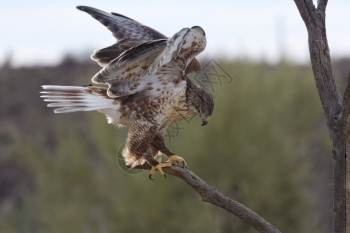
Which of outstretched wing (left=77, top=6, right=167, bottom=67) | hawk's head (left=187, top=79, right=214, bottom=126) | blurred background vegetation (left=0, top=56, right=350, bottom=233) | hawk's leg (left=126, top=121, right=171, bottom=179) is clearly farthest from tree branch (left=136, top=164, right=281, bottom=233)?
blurred background vegetation (left=0, top=56, right=350, bottom=233)

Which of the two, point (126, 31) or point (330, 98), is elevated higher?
point (330, 98)

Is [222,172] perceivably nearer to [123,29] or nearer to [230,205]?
[123,29]

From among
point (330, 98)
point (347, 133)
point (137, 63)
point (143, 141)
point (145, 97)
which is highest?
point (330, 98)

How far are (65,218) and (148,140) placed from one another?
1539 cm

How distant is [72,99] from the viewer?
5035 mm

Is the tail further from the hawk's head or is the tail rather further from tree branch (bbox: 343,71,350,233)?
tree branch (bbox: 343,71,350,233)

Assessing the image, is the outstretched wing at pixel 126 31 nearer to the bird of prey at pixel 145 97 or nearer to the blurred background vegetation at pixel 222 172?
the bird of prey at pixel 145 97

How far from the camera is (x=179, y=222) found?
17.9 metres

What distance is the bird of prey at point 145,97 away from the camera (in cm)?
482

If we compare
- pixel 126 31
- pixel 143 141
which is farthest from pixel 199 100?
pixel 126 31

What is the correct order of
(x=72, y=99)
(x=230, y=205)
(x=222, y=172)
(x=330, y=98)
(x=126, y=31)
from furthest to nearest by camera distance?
(x=222, y=172), (x=126, y=31), (x=72, y=99), (x=230, y=205), (x=330, y=98)

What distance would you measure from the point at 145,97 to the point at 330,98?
1566 millimetres

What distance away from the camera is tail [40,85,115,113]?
16.4 feet

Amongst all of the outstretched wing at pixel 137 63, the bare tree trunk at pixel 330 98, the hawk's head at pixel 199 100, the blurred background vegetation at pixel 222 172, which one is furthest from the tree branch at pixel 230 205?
the blurred background vegetation at pixel 222 172
